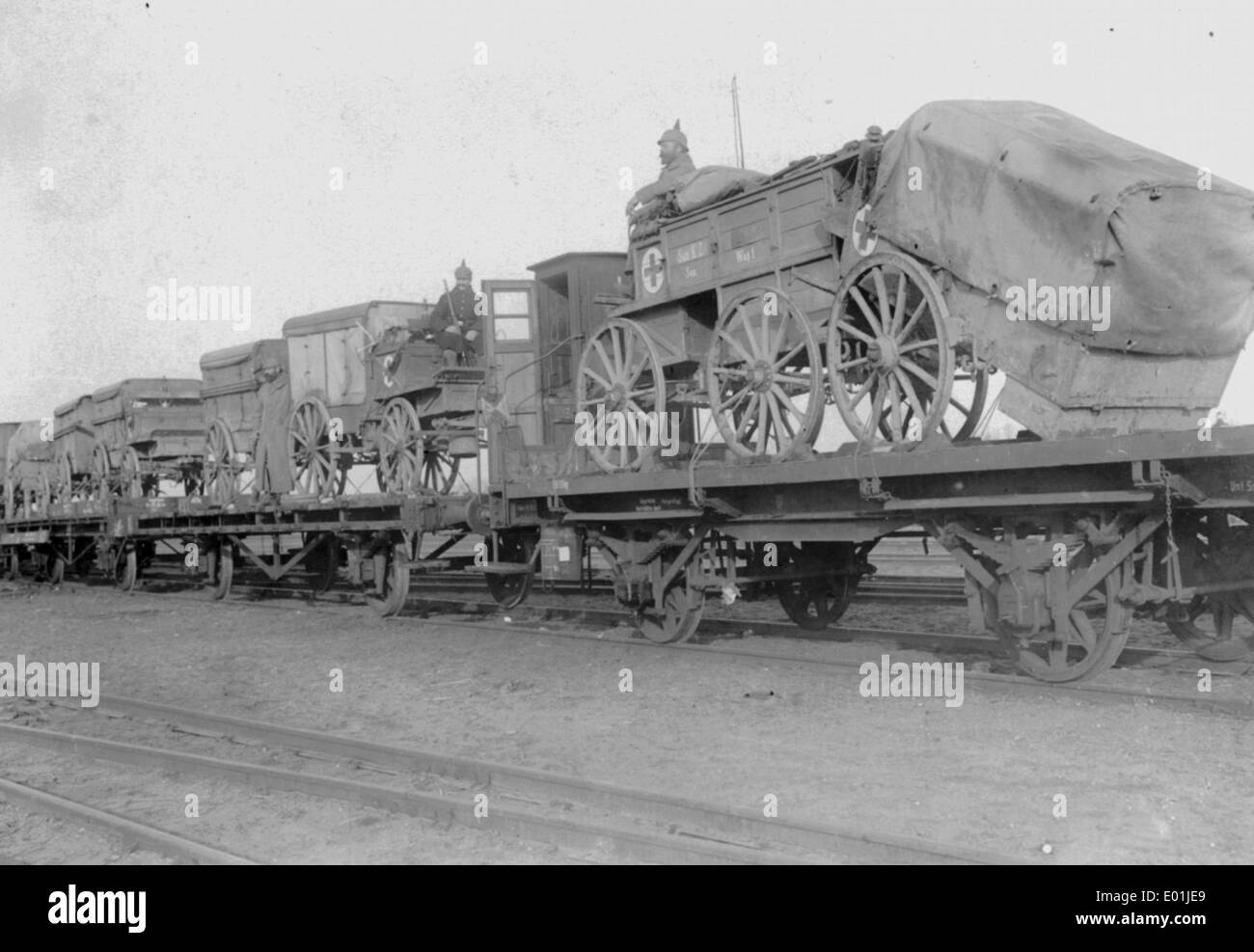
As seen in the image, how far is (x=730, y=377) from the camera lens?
9172mm

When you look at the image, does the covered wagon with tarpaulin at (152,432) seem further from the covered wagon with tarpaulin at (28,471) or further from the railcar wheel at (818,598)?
the railcar wheel at (818,598)

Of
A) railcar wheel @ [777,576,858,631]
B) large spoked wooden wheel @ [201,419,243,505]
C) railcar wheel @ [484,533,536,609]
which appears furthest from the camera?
large spoked wooden wheel @ [201,419,243,505]

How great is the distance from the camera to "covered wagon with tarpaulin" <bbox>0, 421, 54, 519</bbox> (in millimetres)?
24656

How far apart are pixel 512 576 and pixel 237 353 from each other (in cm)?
613

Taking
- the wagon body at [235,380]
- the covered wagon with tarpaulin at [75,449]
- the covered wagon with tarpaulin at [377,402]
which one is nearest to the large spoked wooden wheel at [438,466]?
the covered wagon with tarpaulin at [377,402]

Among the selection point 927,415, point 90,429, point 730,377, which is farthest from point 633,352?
point 90,429

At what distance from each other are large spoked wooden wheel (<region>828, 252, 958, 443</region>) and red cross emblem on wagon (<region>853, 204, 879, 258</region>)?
201mm

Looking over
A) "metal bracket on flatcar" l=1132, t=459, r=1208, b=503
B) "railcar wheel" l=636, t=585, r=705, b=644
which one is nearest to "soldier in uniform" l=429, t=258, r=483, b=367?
"railcar wheel" l=636, t=585, r=705, b=644

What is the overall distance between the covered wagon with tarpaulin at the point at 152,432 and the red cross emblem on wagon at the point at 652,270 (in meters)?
12.0

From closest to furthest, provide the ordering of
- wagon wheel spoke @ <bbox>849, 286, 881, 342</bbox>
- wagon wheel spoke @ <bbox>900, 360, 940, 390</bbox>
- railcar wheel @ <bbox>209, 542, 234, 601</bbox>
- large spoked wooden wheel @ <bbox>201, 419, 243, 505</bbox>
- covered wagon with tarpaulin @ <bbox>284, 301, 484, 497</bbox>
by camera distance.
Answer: wagon wheel spoke @ <bbox>900, 360, 940, 390</bbox>, wagon wheel spoke @ <bbox>849, 286, 881, 342</bbox>, covered wagon with tarpaulin @ <bbox>284, 301, 484, 497</bbox>, large spoked wooden wheel @ <bbox>201, 419, 243, 505</bbox>, railcar wheel @ <bbox>209, 542, 234, 601</bbox>

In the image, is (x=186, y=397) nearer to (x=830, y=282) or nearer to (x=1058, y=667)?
(x=830, y=282)

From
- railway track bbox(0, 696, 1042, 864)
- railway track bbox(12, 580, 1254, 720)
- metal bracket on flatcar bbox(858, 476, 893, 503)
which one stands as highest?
metal bracket on flatcar bbox(858, 476, 893, 503)

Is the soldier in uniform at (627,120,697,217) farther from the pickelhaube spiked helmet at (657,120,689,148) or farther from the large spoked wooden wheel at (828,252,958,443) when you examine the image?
the large spoked wooden wheel at (828,252,958,443)

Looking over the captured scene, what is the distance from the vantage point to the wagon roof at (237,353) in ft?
53.6
